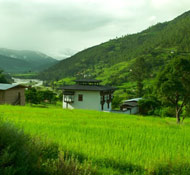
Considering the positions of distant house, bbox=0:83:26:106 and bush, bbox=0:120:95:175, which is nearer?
bush, bbox=0:120:95:175

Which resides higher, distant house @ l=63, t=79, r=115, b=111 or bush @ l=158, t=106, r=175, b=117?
distant house @ l=63, t=79, r=115, b=111

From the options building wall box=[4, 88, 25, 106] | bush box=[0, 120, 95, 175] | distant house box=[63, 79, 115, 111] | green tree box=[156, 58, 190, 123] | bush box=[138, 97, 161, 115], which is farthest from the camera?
bush box=[138, 97, 161, 115]

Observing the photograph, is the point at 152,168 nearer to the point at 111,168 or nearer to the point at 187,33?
the point at 111,168

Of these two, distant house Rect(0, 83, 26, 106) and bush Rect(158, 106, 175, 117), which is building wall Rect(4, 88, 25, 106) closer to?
distant house Rect(0, 83, 26, 106)

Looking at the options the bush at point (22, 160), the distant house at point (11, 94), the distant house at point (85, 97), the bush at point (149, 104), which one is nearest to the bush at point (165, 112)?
the bush at point (149, 104)

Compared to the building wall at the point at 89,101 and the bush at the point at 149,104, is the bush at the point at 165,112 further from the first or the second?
the building wall at the point at 89,101

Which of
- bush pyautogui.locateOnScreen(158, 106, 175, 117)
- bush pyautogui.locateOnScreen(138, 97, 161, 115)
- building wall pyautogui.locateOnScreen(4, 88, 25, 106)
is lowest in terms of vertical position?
bush pyautogui.locateOnScreen(158, 106, 175, 117)

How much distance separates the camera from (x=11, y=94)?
117 feet

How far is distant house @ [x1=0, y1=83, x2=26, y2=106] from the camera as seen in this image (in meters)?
34.1

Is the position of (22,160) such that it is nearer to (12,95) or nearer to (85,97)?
(12,95)

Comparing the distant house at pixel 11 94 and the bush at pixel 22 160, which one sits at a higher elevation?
the distant house at pixel 11 94

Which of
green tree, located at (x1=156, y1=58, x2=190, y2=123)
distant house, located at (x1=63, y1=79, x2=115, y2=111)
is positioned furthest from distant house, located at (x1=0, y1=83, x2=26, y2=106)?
green tree, located at (x1=156, y1=58, x2=190, y2=123)

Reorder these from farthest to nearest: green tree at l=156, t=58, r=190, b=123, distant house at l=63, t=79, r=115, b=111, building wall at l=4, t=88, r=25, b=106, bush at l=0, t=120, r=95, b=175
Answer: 1. distant house at l=63, t=79, r=115, b=111
2. building wall at l=4, t=88, r=25, b=106
3. green tree at l=156, t=58, r=190, b=123
4. bush at l=0, t=120, r=95, b=175

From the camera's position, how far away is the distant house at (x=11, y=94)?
34094 mm
